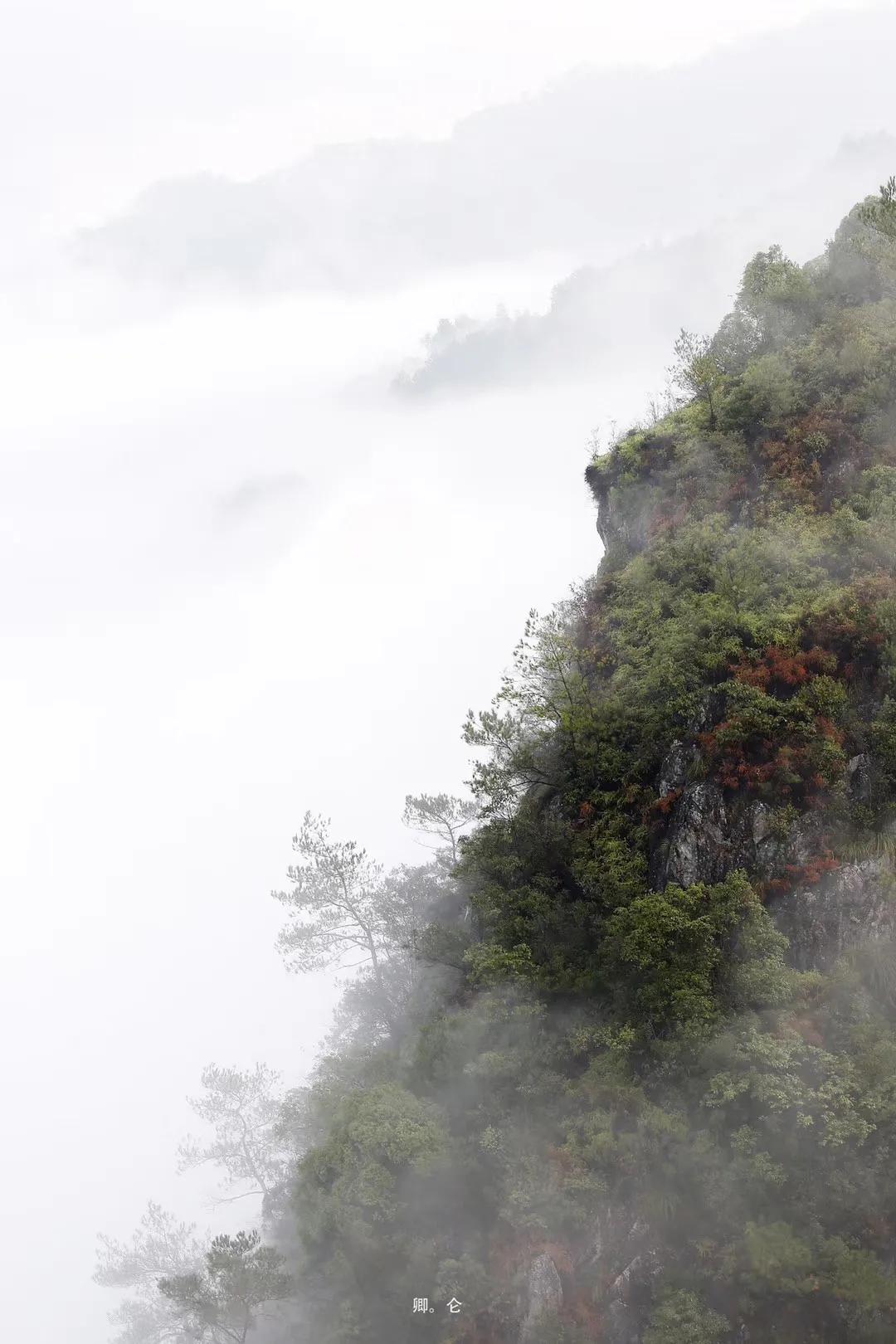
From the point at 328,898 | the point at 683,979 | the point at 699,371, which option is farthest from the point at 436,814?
the point at 699,371

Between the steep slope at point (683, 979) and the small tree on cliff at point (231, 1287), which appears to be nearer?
the steep slope at point (683, 979)

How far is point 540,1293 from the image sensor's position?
22.3m

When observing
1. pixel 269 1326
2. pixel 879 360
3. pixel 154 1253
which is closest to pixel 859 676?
pixel 879 360

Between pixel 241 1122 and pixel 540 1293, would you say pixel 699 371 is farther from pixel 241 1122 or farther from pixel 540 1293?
pixel 241 1122

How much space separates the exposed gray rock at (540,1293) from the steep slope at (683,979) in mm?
85

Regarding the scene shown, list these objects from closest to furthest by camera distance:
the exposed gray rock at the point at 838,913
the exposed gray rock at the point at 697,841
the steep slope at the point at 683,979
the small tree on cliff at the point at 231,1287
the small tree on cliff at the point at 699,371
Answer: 1. the steep slope at the point at 683,979
2. the exposed gray rock at the point at 838,913
3. the exposed gray rock at the point at 697,841
4. the small tree on cliff at the point at 231,1287
5. the small tree on cliff at the point at 699,371

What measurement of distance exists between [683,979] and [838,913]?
4.72m

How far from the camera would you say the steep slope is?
20281mm

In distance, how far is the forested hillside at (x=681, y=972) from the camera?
802 inches

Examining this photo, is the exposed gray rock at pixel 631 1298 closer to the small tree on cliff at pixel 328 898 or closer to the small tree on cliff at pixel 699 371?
the small tree on cliff at pixel 328 898

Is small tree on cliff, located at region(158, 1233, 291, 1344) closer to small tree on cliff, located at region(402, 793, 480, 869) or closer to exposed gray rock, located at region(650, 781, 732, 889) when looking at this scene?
small tree on cliff, located at region(402, 793, 480, 869)

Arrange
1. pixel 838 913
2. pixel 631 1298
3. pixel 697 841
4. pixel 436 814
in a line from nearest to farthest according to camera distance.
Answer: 1. pixel 631 1298
2. pixel 838 913
3. pixel 697 841
4. pixel 436 814

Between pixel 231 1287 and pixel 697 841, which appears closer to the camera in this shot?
pixel 697 841

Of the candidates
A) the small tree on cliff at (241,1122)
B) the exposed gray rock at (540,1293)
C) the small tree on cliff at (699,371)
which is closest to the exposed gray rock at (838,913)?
the exposed gray rock at (540,1293)
